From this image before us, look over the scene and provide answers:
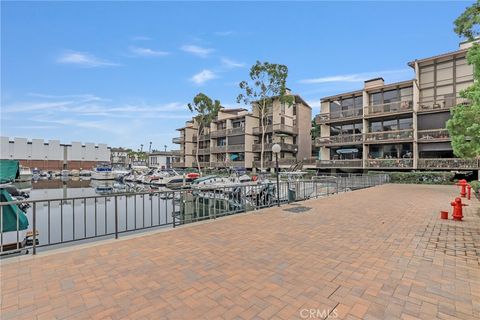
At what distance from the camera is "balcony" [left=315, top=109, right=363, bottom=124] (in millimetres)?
27998

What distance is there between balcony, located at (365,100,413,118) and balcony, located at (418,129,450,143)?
2.63 meters

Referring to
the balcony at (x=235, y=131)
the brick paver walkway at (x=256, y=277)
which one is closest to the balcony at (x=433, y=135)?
the brick paver walkway at (x=256, y=277)

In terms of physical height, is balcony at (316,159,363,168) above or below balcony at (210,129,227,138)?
below

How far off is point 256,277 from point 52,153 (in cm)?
8994

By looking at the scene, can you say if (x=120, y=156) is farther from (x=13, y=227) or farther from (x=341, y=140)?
(x=13, y=227)

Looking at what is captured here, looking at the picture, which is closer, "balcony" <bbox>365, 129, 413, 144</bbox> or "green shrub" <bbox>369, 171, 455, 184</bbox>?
"green shrub" <bbox>369, 171, 455, 184</bbox>

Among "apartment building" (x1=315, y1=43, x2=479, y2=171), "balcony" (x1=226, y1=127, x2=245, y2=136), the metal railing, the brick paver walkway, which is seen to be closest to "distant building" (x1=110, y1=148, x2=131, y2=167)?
"balcony" (x1=226, y1=127, x2=245, y2=136)

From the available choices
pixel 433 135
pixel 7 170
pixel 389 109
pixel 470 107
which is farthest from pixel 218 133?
pixel 470 107

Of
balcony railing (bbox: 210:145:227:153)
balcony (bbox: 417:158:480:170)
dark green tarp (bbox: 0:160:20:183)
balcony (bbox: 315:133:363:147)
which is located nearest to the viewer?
balcony (bbox: 417:158:480:170)

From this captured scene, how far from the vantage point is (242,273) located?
3.74 meters

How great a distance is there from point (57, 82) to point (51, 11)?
30.3 ft

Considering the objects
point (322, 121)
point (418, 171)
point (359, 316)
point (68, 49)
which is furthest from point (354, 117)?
point (359, 316)

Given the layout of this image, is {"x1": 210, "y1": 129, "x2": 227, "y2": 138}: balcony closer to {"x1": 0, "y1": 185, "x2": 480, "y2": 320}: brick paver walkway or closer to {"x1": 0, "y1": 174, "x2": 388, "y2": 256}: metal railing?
{"x1": 0, "y1": 174, "x2": 388, "y2": 256}: metal railing

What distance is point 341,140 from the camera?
29.2m
